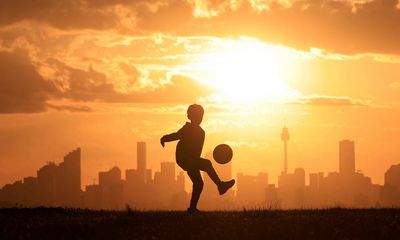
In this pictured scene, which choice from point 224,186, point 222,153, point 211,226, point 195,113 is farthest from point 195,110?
point 211,226

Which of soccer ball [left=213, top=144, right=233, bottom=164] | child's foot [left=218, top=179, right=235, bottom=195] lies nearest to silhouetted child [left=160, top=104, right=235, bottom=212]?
child's foot [left=218, top=179, right=235, bottom=195]

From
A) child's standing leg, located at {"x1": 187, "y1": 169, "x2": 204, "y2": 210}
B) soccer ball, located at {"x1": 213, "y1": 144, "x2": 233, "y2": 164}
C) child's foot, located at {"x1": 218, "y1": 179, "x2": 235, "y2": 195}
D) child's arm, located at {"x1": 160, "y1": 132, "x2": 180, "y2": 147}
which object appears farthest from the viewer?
soccer ball, located at {"x1": 213, "y1": 144, "x2": 233, "y2": 164}

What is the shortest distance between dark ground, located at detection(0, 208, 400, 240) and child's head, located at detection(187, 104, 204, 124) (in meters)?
3.56

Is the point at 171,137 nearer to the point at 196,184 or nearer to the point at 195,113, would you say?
the point at 195,113

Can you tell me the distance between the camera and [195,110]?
24109mm

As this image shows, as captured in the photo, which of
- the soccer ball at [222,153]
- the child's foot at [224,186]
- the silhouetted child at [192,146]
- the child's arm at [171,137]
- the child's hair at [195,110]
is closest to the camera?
the silhouetted child at [192,146]

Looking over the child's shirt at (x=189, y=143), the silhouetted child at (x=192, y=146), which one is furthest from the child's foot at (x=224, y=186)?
the child's shirt at (x=189, y=143)

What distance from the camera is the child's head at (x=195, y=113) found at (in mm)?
24064

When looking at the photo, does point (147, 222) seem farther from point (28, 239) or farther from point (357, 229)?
point (357, 229)

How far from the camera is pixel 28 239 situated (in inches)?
669

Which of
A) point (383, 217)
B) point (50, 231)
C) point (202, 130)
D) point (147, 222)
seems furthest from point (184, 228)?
point (202, 130)

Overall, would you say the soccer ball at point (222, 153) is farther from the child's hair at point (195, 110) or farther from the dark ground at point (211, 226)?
the dark ground at point (211, 226)

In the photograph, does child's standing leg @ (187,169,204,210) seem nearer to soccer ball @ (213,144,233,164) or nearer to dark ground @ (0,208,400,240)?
soccer ball @ (213,144,233,164)

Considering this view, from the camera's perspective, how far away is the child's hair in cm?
2406
